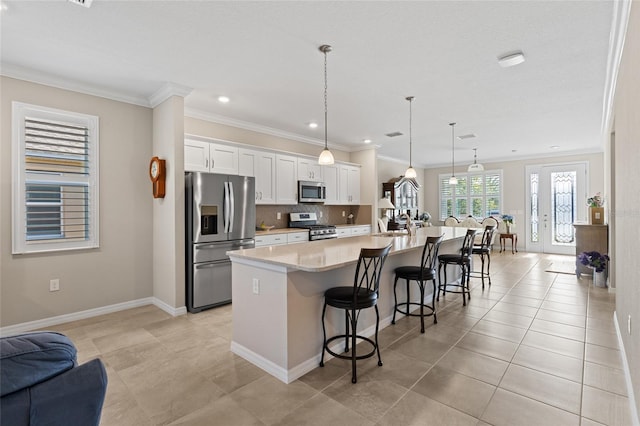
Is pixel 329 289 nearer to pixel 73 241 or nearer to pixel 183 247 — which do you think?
pixel 183 247

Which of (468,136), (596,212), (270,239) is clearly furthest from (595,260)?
(270,239)

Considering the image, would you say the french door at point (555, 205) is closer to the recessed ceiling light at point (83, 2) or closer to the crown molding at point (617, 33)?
the crown molding at point (617, 33)

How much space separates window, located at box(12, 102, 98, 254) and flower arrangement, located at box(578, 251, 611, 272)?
7.07 meters

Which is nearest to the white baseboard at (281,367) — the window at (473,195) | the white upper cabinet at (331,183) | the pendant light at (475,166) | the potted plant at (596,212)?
the white upper cabinet at (331,183)

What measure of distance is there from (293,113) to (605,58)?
3.67 meters

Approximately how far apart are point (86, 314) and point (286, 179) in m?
3.43

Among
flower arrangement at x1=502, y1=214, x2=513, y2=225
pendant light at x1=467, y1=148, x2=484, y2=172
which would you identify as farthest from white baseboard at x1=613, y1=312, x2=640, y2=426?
flower arrangement at x1=502, y1=214, x2=513, y2=225

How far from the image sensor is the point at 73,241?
3625mm

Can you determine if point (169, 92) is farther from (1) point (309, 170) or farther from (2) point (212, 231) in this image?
(1) point (309, 170)

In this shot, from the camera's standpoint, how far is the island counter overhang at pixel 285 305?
2.35 m

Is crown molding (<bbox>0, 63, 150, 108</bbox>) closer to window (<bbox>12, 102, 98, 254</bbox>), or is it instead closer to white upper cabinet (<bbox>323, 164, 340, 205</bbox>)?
window (<bbox>12, 102, 98, 254</bbox>)

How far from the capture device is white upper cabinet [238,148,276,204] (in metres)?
5.00

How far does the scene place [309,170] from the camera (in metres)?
6.12

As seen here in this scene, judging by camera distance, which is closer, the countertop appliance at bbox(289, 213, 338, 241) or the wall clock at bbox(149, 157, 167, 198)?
the wall clock at bbox(149, 157, 167, 198)
